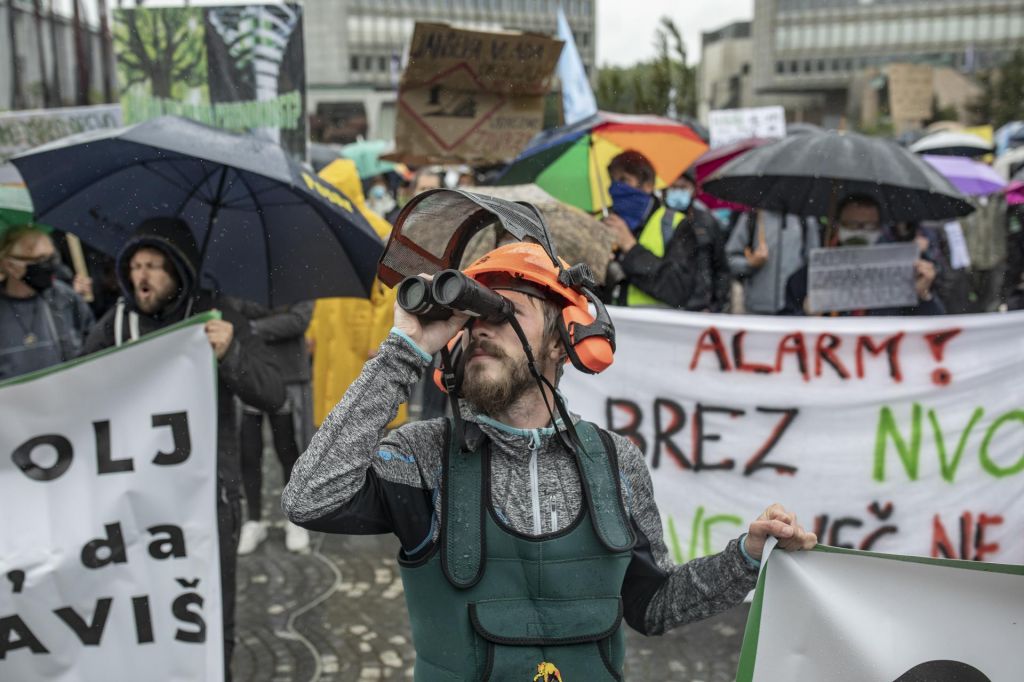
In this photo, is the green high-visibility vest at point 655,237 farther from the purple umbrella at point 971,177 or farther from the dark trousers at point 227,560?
the purple umbrella at point 971,177

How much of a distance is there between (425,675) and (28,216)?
3.68 m

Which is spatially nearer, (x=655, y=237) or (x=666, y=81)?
(x=655, y=237)

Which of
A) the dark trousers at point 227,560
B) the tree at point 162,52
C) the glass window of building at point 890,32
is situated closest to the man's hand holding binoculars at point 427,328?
the dark trousers at point 227,560

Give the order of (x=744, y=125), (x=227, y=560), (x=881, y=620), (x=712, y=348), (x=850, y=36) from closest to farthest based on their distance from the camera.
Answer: (x=881, y=620), (x=227, y=560), (x=712, y=348), (x=744, y=125), (x=850, y=36)

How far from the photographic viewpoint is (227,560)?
11.1 feet

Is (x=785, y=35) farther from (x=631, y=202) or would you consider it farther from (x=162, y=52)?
(x=631, y=202)

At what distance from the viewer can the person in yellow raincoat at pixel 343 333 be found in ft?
18.4

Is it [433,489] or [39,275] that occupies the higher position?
[39,275]

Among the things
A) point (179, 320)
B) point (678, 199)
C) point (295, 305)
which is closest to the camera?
point (179, 320)

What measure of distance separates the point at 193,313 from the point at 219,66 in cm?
247

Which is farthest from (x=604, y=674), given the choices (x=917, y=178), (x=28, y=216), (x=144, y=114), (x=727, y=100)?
(x=727, y=100)

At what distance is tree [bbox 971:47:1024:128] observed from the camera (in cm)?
2512

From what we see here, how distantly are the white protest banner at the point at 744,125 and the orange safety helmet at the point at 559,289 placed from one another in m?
8.12

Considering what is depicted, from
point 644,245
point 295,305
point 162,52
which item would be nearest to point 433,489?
point 644,245
